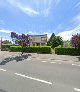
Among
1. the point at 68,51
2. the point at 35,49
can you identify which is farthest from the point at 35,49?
the point at 68,51

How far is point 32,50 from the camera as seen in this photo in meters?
32.3

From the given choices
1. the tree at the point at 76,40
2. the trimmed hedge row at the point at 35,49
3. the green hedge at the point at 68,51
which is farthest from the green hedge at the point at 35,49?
the tree at the point at 76,40

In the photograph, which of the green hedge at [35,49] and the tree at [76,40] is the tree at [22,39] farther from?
the tree at [76,40]

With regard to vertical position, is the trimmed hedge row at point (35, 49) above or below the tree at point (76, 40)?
below

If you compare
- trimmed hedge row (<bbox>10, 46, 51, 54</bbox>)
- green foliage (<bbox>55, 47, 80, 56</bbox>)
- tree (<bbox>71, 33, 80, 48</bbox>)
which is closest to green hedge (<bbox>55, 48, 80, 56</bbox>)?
green foliage (<bbox>55, 47, 80, 56</bbox>)

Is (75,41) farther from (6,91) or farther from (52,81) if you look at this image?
(6,91)

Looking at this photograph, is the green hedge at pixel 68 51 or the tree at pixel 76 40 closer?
the tree at pixel 76 40

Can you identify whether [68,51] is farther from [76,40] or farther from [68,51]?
[76,40]

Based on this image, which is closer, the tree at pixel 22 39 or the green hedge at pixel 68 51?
the green hedge at pixel 68 51

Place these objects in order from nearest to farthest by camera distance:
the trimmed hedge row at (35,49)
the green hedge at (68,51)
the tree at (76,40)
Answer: the tree at (76,40), the green hedge at (68,51), the trimmed hedge row at (35,49)

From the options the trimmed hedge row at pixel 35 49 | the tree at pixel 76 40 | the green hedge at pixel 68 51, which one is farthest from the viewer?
the trimmed hedge row at pixel 35 49

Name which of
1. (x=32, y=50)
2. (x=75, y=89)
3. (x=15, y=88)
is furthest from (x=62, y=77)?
(x=32, y=50)

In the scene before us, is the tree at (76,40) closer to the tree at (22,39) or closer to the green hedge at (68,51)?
the green hedge at (68,51)

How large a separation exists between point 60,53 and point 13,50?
9931 mm
